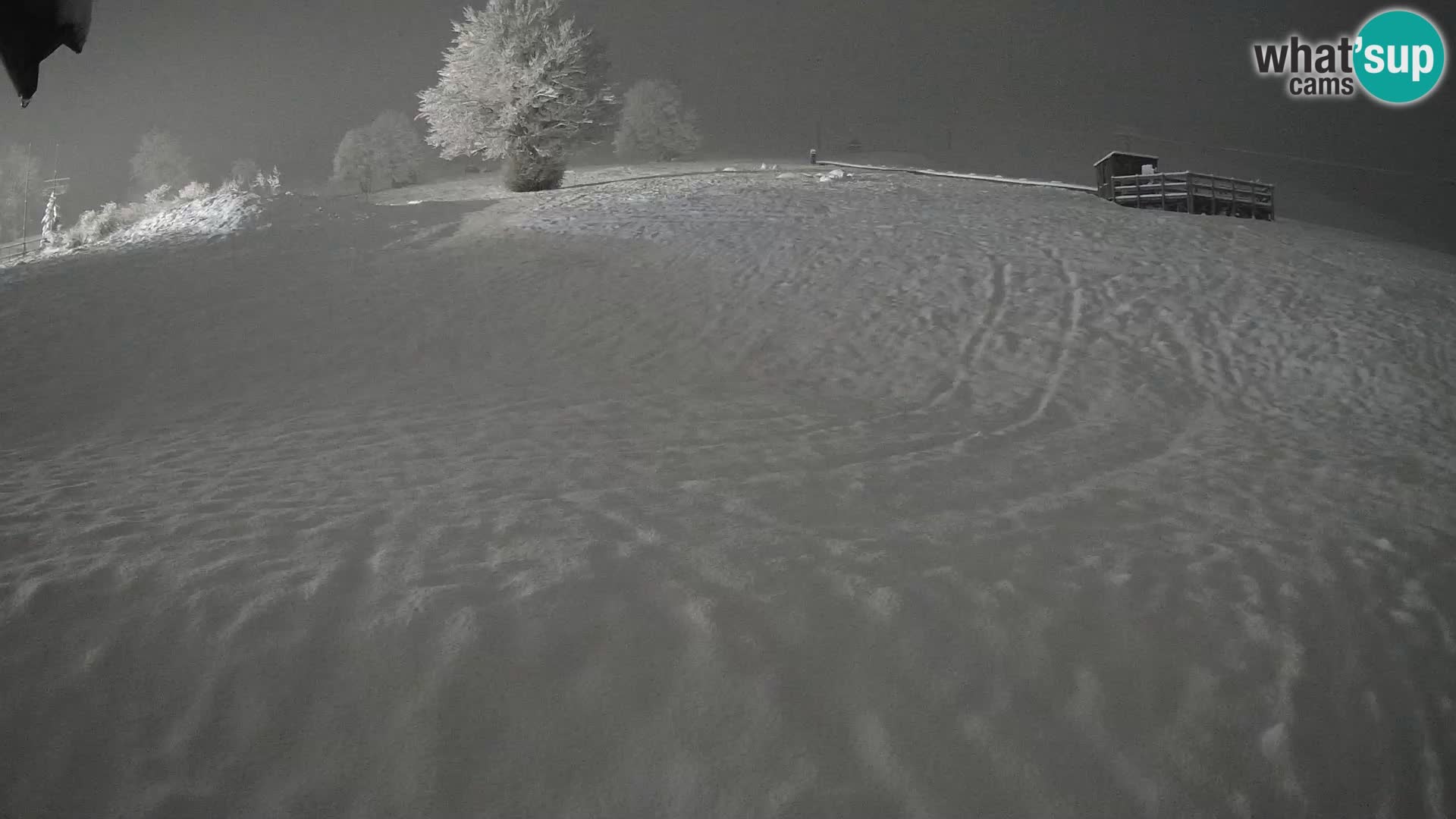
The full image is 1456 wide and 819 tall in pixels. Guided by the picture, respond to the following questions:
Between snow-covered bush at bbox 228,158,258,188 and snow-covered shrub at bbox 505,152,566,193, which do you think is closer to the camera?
snow-covered shrub at bbox 505,152,566,193

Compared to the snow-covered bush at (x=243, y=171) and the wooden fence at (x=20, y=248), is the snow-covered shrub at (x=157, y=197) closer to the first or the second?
the wooden fence at (x=20, y=248)

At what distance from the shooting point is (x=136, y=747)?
305 centimetres

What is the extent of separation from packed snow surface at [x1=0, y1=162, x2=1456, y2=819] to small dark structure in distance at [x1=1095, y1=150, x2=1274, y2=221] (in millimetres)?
8165

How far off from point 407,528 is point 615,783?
242cm

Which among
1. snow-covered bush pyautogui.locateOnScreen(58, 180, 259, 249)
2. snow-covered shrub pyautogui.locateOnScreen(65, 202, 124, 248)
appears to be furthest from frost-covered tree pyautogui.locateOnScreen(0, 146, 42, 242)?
snow-covered bush pyautogui.locateOnScreen(58, 180, 259, 249)

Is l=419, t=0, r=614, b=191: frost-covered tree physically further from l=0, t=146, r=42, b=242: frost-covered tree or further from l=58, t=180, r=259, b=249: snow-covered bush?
l=0, t=146, r=42, b=242: frost-covered tree

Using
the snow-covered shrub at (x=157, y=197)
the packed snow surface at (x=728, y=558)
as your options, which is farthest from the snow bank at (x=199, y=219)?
the snow-covered shrub at (x=157, y=197)

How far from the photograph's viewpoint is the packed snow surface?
3.19 metres

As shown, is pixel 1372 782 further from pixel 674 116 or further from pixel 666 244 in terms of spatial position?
pixel 674 116

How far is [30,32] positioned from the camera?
1188 millimetres

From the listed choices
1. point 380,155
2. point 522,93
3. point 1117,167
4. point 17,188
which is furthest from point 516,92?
point 17,188

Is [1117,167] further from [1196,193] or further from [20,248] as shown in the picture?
[20,248]

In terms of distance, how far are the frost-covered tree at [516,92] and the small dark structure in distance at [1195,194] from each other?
16.1 m

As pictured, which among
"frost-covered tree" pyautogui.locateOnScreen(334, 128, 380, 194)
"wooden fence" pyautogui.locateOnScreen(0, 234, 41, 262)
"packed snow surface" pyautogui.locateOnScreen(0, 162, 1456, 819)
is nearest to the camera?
"packed snow surface" pyautogui.locateOnScreen(0, 162, 1456, 819)
